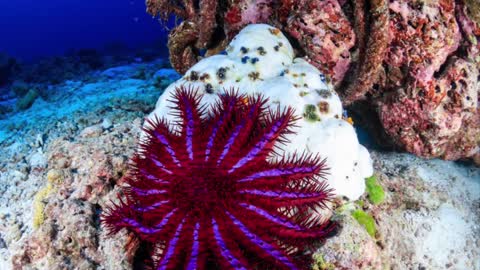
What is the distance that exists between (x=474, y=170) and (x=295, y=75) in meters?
3.96

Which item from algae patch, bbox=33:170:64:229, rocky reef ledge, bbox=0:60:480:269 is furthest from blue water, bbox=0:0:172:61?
algae patch, bbox=33:170:64:229

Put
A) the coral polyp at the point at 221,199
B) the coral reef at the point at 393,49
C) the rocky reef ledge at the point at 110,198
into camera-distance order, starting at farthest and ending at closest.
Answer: the coral reef at the point at 393,49, the rocky reef ledge at the point at 110,198, the coral polyp at the point at 221,199

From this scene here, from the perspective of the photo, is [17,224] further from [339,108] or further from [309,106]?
[339,108]

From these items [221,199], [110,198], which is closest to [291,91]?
[221,199]

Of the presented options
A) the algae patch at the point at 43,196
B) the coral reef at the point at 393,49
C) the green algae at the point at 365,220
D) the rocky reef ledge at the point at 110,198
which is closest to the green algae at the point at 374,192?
the rocky reef ledge at the point at 110,198

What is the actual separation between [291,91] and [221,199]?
4.70ft

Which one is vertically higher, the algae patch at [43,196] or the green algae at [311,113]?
the green algae at [311,113]

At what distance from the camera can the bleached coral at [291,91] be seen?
313 cm

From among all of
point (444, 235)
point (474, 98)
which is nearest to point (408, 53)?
point (474, 98)

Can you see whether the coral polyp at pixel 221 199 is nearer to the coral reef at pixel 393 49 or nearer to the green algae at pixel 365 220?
the green algae at pixel 365 220

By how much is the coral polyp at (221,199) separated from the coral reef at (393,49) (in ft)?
5.89

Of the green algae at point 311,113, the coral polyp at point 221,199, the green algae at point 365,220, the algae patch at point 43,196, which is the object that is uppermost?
the green algae at point 311,113

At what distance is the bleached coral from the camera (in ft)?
10.3

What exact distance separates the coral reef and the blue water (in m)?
39.1
